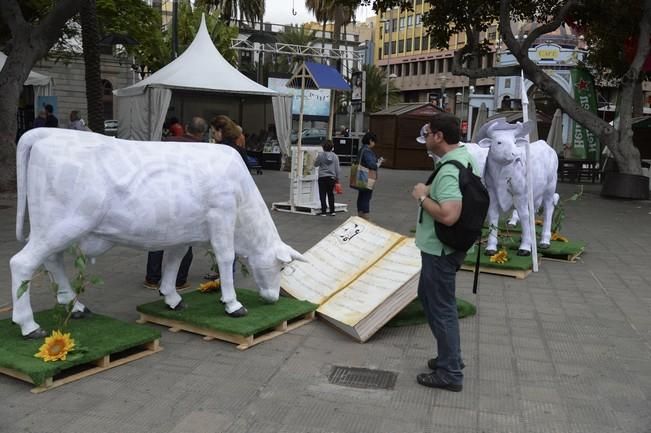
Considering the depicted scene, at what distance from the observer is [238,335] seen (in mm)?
5133

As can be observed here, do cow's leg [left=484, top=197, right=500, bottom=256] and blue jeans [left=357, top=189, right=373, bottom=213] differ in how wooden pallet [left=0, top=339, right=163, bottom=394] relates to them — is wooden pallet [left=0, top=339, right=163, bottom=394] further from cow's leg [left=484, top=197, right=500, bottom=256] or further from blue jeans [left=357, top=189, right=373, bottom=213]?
blue jeans [left=357, top=189, right=373, bottom=213]

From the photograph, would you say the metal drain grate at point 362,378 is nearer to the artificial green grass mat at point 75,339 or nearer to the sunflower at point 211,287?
the artificial green grass mat at point 75,339

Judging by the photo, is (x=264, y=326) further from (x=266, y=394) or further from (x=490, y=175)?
(x=490, y=175)

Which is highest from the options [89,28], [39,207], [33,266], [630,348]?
[89,28]

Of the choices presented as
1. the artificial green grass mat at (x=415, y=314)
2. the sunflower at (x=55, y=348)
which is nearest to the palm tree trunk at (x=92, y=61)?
the artificial green grass mat at (x=415, y=314)

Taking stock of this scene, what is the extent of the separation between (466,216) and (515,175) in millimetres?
4684

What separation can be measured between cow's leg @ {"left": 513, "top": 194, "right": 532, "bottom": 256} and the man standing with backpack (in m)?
4.56

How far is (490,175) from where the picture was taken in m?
8.70

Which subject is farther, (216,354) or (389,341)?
(389,341)

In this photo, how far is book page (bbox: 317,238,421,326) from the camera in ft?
18.3

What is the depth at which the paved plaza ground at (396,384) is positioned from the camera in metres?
3.95

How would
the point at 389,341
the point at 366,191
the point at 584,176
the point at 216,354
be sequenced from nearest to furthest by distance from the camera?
the point at 216,354
the point at 389,341
the point at 366,191
the point at 584,176

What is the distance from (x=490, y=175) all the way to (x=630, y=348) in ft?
11.7

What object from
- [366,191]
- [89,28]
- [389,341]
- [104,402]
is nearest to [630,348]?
[389,341]
